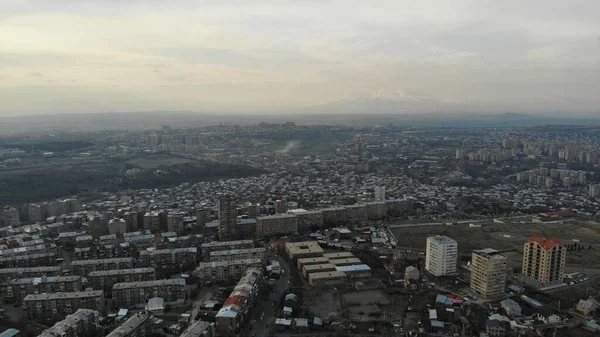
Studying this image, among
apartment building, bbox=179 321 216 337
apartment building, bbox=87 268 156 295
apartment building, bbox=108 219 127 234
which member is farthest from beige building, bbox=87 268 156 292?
apartment building, bbox=108 219 127 234

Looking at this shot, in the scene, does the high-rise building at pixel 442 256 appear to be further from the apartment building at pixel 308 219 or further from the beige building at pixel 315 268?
the apartment building at pixel 308 219

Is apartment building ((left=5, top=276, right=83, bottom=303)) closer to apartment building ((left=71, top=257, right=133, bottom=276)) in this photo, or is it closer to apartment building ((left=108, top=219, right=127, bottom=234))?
apartment building ((left=71, top=257, right=133, bottom=276))

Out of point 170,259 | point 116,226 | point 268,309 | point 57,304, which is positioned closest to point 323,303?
point 268,309

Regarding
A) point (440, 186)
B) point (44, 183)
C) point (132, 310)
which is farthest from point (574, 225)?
point (44, 183)

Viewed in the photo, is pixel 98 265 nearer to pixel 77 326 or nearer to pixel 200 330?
pixel 77 326

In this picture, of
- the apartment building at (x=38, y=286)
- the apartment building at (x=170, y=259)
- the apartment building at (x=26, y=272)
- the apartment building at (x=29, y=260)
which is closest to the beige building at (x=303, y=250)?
the apartment building at (x=170, y=259)
